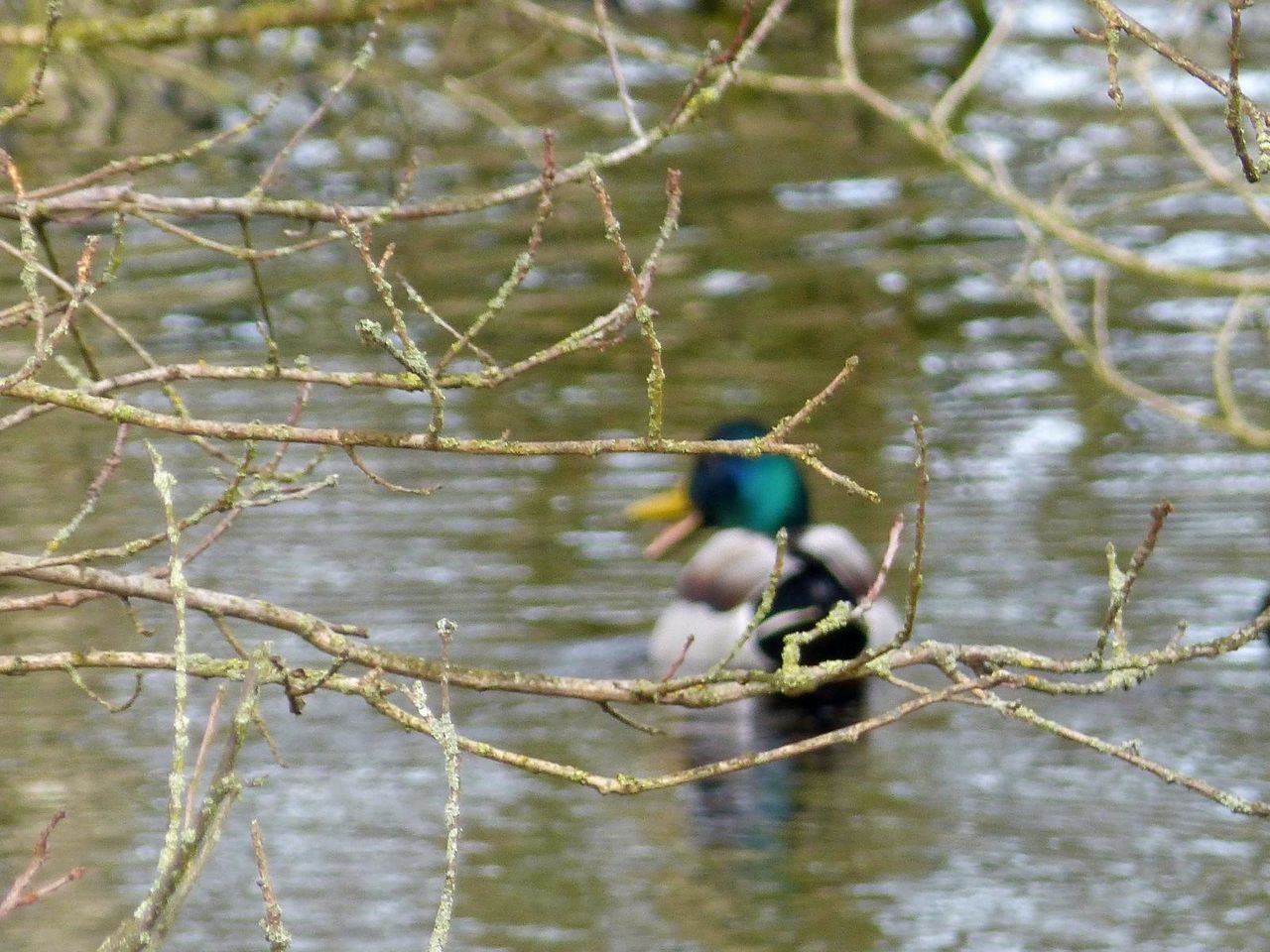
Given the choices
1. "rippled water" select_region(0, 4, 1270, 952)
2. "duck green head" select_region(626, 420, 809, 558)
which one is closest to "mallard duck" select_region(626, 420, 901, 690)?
"duck green head" select_region(626, 420, 809, 558)

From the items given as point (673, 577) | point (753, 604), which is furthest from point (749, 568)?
point (673, 577)

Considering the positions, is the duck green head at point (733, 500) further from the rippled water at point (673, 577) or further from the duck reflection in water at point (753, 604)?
the rippled water at point (673, 577)

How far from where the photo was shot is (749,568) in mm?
9203

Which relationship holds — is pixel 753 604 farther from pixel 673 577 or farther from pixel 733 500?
pixel 733 500

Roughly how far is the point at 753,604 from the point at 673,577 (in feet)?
1.65

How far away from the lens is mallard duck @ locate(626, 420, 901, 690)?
8453 mm

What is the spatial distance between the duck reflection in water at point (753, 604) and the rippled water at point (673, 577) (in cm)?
7

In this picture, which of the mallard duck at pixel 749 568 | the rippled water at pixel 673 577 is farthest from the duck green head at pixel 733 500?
the rippled water at pixel 673 577

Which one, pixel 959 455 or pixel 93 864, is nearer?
pixel 93 864

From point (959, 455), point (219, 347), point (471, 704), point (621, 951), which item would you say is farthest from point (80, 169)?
point (621, 951)

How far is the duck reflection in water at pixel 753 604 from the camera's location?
7.58 metres

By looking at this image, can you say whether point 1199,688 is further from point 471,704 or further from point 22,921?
point 22,921

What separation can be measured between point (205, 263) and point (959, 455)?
5.28m

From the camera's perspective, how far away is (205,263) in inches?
539
